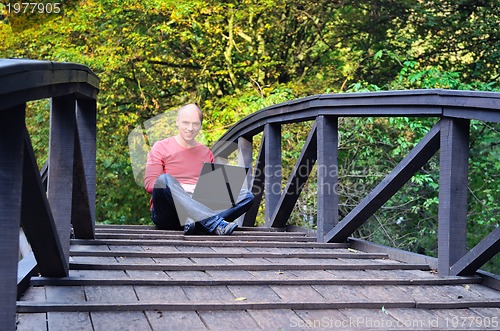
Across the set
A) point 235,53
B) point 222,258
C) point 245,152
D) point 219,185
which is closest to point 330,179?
point 219,185

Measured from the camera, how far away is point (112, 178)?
1273 centimetres

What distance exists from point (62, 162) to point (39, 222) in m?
0.50

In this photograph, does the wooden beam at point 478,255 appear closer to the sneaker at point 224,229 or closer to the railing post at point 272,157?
the sneaker at point 224,229

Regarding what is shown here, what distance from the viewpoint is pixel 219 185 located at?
4895 mm

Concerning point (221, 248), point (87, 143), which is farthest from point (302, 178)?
point (87, 143)

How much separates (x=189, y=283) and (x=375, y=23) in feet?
31.4

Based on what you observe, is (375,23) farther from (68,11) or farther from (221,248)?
(221,248)

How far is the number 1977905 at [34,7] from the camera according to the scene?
11852 millimetres

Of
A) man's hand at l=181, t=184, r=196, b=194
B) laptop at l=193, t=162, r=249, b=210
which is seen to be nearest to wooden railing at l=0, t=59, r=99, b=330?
laptop at l=193, t=162, r=249, b=210

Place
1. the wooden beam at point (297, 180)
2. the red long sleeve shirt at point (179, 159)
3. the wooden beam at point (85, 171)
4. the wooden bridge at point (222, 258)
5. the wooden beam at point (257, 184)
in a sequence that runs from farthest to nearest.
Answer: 1. the wooden beam at point (257, 184)
2. the red long sleeve shirt at point (179, 159)
3. the wooden beam at point (297, 180)
4. the wooden beam at point (85, 171)
5. the wooden bridge at point (222, 258)

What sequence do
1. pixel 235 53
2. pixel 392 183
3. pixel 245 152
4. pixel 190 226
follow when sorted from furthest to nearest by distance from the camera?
pixel 235 53
pixel 245 152
pixel 190 226
pixel 392 183

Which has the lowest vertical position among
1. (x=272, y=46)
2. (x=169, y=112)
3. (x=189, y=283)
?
(x=189, y=283)

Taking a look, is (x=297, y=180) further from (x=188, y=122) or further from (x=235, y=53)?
(x=235, y=53)

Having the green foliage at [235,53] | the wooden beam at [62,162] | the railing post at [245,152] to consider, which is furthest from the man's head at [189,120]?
the green foliage at [235,53]
